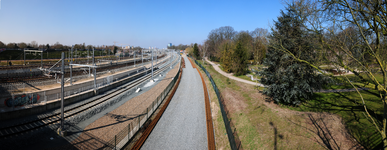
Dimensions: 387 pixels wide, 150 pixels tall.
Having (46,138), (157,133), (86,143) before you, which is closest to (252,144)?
(157,133)

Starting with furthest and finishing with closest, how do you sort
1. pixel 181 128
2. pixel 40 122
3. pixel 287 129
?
pixel 181 128, pixel 40 122, pixel 287 129

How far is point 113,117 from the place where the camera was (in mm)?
17234

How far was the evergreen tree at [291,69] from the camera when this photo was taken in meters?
15.0

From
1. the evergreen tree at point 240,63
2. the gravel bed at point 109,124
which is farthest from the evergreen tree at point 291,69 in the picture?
the evergreen tree at point 240,63

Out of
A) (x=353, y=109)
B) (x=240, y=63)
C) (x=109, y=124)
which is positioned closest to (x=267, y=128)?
(x=353, y=109)

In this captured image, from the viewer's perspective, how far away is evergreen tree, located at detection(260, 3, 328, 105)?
1498 centimetres

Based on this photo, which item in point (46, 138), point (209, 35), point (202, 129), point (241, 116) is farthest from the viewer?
point (209, 35)

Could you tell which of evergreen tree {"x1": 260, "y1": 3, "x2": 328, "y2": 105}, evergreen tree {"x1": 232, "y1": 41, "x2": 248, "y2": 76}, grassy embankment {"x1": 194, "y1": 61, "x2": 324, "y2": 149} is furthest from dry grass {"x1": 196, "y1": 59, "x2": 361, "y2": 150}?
evergreen tree {"x1": 232, "y1": 41, "x2": 248, "y2": 76}

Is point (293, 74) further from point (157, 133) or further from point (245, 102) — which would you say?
point (157, 133)

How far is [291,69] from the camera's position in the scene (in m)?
15.6

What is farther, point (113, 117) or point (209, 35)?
point (209, 35)

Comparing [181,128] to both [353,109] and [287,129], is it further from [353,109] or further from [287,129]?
[353,109]

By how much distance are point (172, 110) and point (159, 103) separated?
2198 millimetres

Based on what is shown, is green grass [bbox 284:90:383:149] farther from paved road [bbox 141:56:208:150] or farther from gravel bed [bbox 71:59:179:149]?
gravel bed [bbox 71:59:179:149]
